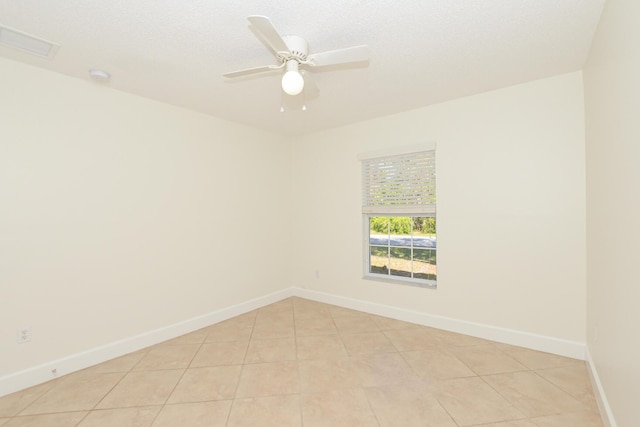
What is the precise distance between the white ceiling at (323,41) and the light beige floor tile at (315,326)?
2.50 meters

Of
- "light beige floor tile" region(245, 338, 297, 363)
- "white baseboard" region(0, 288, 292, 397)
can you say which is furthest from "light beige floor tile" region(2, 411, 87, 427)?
"light beige floor tile" region(245, 338, 297, 363)

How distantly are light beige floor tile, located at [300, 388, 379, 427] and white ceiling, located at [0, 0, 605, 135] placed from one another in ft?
8.07

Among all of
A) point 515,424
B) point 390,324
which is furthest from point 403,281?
point 515,424

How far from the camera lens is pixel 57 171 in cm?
232

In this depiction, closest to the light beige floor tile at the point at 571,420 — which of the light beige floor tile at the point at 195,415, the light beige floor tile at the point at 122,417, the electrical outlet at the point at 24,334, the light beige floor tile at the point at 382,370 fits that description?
the light beige floor tile at the point at 382,370

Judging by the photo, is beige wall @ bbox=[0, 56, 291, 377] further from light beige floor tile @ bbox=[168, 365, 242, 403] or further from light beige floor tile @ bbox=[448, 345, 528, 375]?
light beige floor tile @ bbox=[448, 345, 528, 375]

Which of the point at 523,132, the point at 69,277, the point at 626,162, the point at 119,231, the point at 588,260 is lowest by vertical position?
the point at 69,277

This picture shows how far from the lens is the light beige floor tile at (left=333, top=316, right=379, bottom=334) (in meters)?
3.12

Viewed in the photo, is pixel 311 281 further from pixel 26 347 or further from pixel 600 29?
pixel 600 29

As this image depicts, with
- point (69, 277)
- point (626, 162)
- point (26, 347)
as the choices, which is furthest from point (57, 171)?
point (626, 162)

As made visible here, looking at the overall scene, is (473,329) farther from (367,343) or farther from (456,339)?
(367,343)

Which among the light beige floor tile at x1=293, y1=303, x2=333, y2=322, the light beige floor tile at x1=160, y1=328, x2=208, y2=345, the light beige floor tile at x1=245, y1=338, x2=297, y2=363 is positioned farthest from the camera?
the light beige floor tile at x1=293, y1=303, x2=333, y2=322

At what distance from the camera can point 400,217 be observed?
3.58m

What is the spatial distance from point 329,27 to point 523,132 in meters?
2.09
